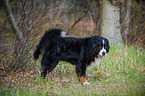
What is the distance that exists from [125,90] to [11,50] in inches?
134

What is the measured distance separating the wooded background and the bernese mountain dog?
42 cm

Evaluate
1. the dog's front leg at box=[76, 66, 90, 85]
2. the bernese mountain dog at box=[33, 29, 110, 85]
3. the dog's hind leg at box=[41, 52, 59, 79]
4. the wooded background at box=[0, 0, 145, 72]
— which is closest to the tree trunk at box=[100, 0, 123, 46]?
the wooded background at box=[0, 0, 145, 72]

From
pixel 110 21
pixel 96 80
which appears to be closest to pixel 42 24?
pixel 96 80

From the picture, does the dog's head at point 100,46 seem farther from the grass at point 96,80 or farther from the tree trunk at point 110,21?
the tree trunk at point 110,21

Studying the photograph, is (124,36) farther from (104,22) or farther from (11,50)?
(11,50)

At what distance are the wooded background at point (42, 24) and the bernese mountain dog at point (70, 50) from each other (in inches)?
16.7

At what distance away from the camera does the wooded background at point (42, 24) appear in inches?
167

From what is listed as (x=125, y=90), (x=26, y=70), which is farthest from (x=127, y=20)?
(x=26, y=70)

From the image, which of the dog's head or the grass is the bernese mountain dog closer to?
the dog's head

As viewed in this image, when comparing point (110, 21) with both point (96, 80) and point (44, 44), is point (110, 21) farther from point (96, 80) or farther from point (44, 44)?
point (44, 44)

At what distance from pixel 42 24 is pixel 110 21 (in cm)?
315

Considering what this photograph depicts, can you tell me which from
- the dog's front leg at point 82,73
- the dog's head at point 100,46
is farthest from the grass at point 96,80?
the dog's head at point 100,46

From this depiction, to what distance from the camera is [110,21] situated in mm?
6367

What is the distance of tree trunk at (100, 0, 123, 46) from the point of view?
20.7 ft
